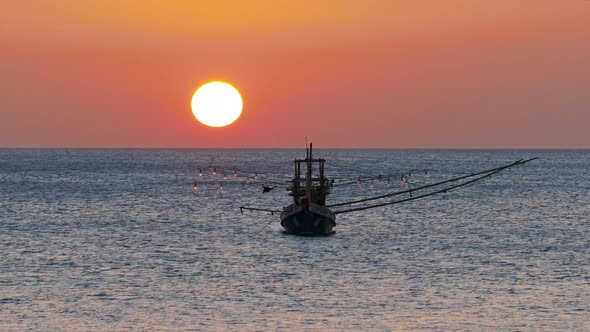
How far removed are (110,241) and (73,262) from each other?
1419cm

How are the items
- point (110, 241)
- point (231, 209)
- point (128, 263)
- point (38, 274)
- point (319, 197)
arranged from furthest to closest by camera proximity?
point (231, 209)
point (319, 197)
point (110, 241)
point (128, 263)
point (38, 274)

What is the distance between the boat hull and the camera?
83750 millimetres

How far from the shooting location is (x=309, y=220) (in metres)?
83.9

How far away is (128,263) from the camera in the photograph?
66.4 metres

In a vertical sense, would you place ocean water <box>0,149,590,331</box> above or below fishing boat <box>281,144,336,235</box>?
below

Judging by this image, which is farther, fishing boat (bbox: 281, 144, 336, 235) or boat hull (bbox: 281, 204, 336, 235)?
boat hull (bbox: 281, 204, 336, 235)

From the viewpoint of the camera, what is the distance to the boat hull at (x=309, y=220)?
8375 cm

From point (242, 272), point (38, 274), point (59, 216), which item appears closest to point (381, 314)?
point (242, 272)

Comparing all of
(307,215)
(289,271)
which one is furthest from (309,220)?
(289,271)

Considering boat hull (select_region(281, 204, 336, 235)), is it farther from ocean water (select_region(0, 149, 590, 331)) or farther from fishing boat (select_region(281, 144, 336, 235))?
ocean water (select_region(0, 149, 590, 331))

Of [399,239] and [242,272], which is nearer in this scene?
[242,272]

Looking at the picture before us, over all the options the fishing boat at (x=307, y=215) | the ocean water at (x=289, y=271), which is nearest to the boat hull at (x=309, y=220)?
the fishing boat at (x=307, y=215)

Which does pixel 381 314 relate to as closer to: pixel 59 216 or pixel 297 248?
pixel 297 248

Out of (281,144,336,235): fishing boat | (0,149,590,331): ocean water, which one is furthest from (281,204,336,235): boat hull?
(0,149,590,331): ocean water
